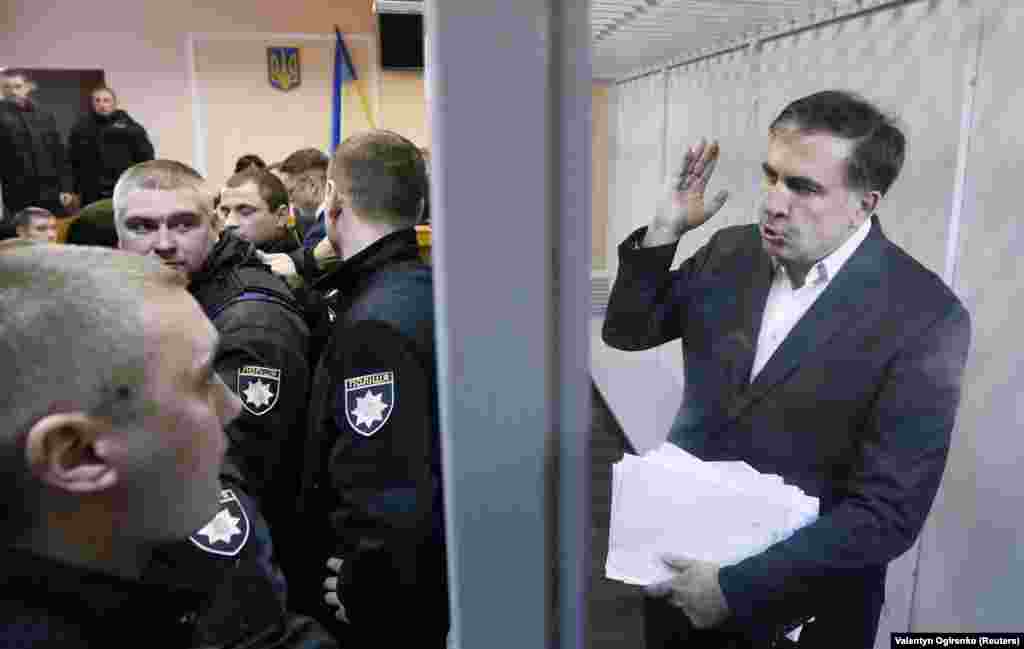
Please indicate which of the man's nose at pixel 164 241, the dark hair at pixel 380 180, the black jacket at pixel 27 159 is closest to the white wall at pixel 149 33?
the black jacket at pixel 27 159

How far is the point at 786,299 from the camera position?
2.48 feet

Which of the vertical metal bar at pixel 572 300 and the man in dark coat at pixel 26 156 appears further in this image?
the man in dark coat at pixel 26 156

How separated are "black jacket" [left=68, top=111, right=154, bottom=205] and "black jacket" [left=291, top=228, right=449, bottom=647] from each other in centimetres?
584

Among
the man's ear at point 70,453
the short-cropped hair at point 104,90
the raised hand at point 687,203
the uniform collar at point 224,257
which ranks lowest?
the man's ear at point 70,453

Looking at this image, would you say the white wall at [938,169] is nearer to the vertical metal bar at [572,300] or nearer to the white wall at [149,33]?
the vertical metal bar at [572,300]

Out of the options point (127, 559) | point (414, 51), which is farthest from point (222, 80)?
point (127, 559)

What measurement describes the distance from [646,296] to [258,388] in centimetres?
101

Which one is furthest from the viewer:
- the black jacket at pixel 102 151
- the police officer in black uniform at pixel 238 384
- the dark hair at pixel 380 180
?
the black jacket at pixel 102 151

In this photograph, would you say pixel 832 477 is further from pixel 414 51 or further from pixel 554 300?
pixel 414 51

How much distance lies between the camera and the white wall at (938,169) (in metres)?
0.68

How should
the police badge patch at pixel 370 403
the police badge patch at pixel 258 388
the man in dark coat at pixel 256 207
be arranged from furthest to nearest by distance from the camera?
the man in dark coat at pixel 256 207, the police badge patch at pixel 258 388, the police badge patch at pixel 370 403

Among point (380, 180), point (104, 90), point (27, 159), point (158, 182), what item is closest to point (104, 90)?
point (104, 90)

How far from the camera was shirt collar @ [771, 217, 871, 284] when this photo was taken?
0.72 meters

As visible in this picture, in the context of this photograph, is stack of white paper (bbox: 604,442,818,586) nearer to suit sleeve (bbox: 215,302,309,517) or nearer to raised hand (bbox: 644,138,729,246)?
raised hand (bbox: 644,138,729,246)
